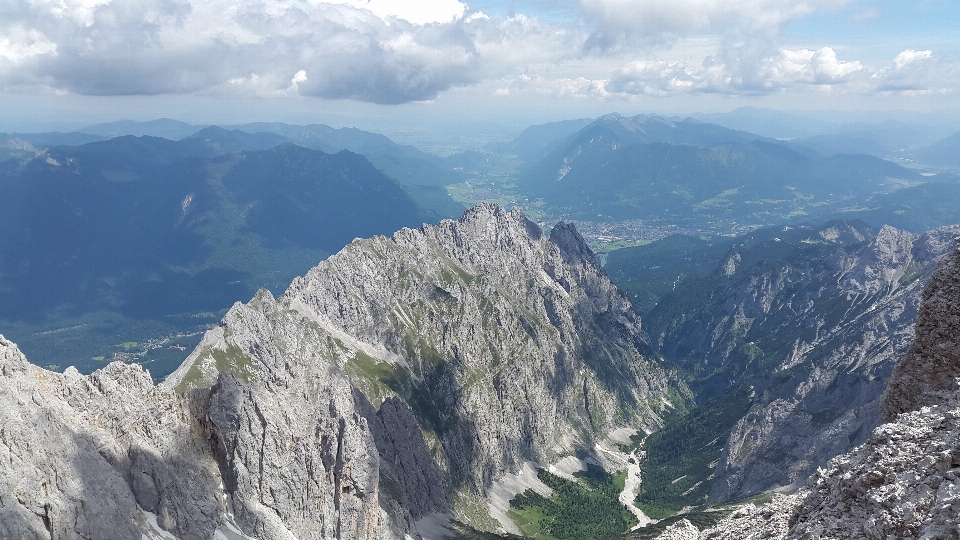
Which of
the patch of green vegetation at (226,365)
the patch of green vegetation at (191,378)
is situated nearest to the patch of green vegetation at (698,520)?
the patch of green vegetation at (226,365)

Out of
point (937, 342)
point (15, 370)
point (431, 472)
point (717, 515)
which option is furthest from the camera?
point (431, 472)

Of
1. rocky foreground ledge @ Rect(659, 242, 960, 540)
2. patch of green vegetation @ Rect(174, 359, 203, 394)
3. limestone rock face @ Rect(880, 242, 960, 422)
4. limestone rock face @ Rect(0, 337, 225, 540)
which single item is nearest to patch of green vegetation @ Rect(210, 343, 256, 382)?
patch of green vegetation @ Rect(174, 359, 203, 394)

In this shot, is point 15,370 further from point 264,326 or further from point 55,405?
point 264,326

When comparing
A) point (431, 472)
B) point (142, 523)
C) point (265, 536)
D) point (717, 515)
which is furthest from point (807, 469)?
point (142, 523)

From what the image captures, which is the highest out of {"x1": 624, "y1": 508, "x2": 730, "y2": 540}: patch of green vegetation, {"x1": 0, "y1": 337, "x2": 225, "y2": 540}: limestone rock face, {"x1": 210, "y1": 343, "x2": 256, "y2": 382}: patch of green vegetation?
{"x1": 0, "y1": 337, "x2": 225, "y2": 540}: limestone rock face

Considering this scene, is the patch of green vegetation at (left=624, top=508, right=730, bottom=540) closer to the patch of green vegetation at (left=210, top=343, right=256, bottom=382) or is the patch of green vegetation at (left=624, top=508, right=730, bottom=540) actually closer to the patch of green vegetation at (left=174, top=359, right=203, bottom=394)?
the patch of green vegetation at (left=210, top=343, right=256, bottom=382)

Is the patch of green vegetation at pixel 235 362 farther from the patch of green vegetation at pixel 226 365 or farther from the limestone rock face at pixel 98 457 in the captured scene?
the limestone rock face at pixel 98 457
